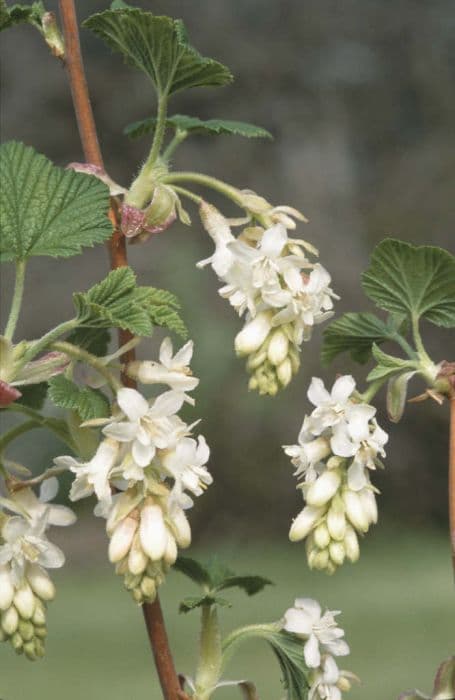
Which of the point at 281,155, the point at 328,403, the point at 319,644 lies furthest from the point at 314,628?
the point at 281,155

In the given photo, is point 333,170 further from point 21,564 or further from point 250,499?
point 21,564

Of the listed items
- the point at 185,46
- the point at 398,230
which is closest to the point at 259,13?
the point at 398,230

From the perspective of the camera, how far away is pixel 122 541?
1.42 ft

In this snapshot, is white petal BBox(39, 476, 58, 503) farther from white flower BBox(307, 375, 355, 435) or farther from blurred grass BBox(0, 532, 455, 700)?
blurred grass BBox(0, 532, 455, 700)

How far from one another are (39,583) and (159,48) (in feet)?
0.70

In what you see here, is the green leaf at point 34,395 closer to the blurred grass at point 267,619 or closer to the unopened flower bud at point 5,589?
the unopened flower bud at point 5,589

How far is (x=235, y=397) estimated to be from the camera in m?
2.70

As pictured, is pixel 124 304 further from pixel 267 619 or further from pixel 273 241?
pixel 267 619

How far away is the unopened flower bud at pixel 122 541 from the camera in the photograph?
434 mm

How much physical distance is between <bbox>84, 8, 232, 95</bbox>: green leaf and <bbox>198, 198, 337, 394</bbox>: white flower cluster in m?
0.08

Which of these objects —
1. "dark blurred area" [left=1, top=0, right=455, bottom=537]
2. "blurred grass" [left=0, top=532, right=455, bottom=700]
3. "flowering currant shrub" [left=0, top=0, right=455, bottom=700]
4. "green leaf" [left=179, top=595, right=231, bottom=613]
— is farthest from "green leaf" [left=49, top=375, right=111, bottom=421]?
"dark blurred area" [left=1, top=0, right=455, bottom=537]

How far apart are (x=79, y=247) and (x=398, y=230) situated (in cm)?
224

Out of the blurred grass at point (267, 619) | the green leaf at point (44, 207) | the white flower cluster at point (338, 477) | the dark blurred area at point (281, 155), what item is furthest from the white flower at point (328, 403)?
the dark blurred area at point (281, 155)

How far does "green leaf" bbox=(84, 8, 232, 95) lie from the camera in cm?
47
